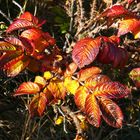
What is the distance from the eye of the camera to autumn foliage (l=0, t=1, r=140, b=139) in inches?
48.5

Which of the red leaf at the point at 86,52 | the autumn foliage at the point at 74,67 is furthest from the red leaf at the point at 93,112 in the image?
the red leaf at the point at 86,52

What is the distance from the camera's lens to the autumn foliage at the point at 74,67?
1232mm

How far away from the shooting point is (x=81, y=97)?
1.29 meters

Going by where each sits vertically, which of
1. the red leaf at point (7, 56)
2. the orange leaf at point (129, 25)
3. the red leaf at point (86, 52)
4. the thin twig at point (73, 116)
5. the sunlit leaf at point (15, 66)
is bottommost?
the thin twig at point (73, 116)

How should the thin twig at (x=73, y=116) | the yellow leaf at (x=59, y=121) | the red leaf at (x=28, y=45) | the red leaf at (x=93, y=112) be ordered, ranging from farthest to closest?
the yellow leaf at (x=59, y=121), the thin twig at (x=73, y=116), the red leaf at (x=28, y=45), the red leaf at (x=93, y=112)

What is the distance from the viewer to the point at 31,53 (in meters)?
1.38

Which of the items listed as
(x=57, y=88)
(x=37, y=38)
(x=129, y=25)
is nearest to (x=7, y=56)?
(x=37, y=38)

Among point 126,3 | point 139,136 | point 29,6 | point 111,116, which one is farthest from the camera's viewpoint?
point 29,6

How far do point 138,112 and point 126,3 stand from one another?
1.99 feet

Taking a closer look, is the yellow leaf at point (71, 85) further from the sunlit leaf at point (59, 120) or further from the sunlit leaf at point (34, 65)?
the sunlit leaf at point (59, 120)

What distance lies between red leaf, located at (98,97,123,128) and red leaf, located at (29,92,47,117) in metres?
0.25

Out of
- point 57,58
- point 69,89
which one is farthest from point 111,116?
point 57,58

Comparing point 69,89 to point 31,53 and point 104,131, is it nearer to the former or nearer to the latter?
point 31,53

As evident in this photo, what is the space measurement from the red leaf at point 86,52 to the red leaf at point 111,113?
0.51ft
